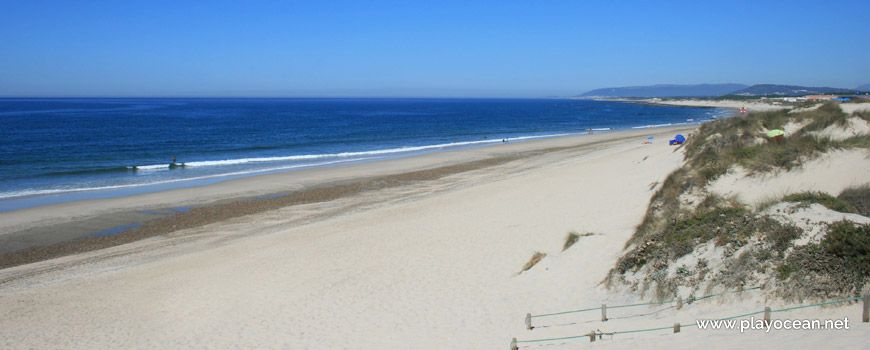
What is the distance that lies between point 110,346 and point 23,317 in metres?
2.79

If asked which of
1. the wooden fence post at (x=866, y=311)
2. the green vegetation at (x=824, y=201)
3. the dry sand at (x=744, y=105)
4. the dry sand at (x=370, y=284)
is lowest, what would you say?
the dry sand at (x=370, y=284)

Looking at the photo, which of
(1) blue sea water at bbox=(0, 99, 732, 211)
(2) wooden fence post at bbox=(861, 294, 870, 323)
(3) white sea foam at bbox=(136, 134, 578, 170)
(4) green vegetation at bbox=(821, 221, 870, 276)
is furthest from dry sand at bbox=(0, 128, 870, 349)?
(3) white sea foam at bbox=(136, 134, 578, 170)

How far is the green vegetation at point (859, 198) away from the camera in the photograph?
775 centimetres

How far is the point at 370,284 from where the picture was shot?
1013 cm

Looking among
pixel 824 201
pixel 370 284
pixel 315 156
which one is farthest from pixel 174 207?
pixel 824 201

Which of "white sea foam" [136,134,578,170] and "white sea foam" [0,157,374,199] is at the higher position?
"white sea foam" [136,134,578,170]

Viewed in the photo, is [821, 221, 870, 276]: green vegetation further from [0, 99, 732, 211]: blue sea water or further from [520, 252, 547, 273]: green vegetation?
[0, 99, 732, 211]: blue sea water

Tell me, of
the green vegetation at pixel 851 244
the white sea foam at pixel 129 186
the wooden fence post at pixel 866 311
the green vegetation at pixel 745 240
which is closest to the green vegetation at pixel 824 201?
the green vegetation at pixel 745 240

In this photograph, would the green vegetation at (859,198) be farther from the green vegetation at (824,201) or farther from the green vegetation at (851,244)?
the green vegetation at (851,244)

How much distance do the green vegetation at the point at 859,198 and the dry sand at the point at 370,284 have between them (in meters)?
3.41

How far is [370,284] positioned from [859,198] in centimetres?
860

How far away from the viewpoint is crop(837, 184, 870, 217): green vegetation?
7754 mm

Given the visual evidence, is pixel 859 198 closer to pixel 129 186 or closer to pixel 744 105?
pixel 129 186

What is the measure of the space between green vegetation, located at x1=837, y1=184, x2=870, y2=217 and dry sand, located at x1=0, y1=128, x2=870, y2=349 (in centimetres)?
341
